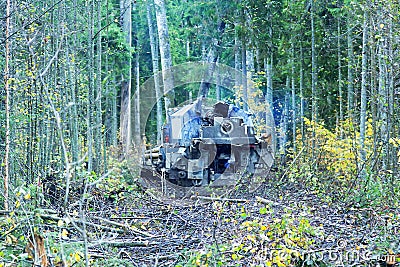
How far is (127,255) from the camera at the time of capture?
680cm

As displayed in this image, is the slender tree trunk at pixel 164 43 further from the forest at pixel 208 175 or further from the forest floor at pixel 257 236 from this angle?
the forest floor at pixel 257 236

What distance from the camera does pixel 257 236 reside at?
6824 millimetres

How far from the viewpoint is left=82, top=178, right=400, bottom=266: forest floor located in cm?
629

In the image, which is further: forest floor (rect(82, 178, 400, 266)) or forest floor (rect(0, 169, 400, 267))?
forest floor (rect(82, 178, 400, 266))

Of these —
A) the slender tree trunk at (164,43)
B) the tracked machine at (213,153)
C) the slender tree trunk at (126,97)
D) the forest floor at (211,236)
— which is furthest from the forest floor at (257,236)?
the slender tree trunk at (126,97)

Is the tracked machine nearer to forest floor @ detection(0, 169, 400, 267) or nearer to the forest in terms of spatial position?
the forest

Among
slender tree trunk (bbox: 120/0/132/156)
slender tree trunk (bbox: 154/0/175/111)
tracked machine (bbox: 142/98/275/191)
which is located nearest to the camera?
tracked machine (bbox: 142/98/275/191)

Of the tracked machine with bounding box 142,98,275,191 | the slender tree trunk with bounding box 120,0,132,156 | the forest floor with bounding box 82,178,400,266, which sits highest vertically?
the slender tree trunk with bounding box 120,0,132,156

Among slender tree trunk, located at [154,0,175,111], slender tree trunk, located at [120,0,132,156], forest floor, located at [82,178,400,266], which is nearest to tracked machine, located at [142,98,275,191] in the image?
slender tree trunk, located at [154,0,175,111]

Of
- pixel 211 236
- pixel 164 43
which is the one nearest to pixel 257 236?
pixel 211 236

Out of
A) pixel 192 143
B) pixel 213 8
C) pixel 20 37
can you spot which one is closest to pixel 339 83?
pixel 192 143

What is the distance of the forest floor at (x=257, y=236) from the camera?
6.29 m

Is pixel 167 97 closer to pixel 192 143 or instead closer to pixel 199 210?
pixel 192 143

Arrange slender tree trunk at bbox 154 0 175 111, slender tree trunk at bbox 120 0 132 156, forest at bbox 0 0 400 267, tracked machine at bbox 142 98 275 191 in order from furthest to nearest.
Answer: slender tree trunk at bbox 120 0 132 156 < slender tree trunk at bbox 154 0 175 111 < tracked machine at bbox 142 98 275 191 < forest at bbox 0 0 400 267
